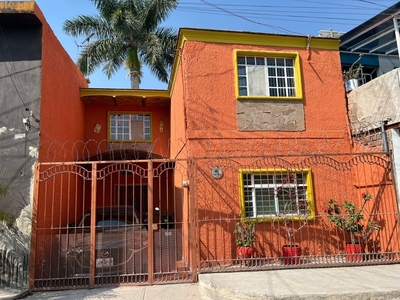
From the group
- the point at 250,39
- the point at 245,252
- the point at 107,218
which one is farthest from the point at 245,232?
the point at 250,39

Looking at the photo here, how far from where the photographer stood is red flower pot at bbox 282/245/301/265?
7.41 m

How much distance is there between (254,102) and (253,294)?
16.1 ft

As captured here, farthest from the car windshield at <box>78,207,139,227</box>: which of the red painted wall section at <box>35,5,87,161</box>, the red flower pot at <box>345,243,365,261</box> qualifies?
the red flower pot at <box>345,243,365,261</box>

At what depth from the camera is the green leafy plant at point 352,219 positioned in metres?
7.69

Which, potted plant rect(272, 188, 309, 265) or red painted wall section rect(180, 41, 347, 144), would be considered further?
red painted wall section rect(180, 41, 347, 144)

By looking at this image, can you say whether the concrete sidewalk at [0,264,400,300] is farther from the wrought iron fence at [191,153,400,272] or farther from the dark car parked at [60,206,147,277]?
the wrought iron fence at [191,153,400,272]

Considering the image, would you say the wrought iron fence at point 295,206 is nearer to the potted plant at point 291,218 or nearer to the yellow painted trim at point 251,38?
the potted plant at point 291,218

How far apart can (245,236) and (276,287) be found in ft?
5.65

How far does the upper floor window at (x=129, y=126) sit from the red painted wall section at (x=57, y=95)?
1531 mm

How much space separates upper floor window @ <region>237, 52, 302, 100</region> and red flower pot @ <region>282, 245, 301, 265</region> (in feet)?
12.6

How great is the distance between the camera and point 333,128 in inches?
350

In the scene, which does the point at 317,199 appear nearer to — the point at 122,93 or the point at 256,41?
the point at 256,41

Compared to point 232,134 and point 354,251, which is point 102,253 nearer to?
point 232,134

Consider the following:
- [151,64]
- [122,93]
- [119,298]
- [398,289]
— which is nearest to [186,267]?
[119,298]
